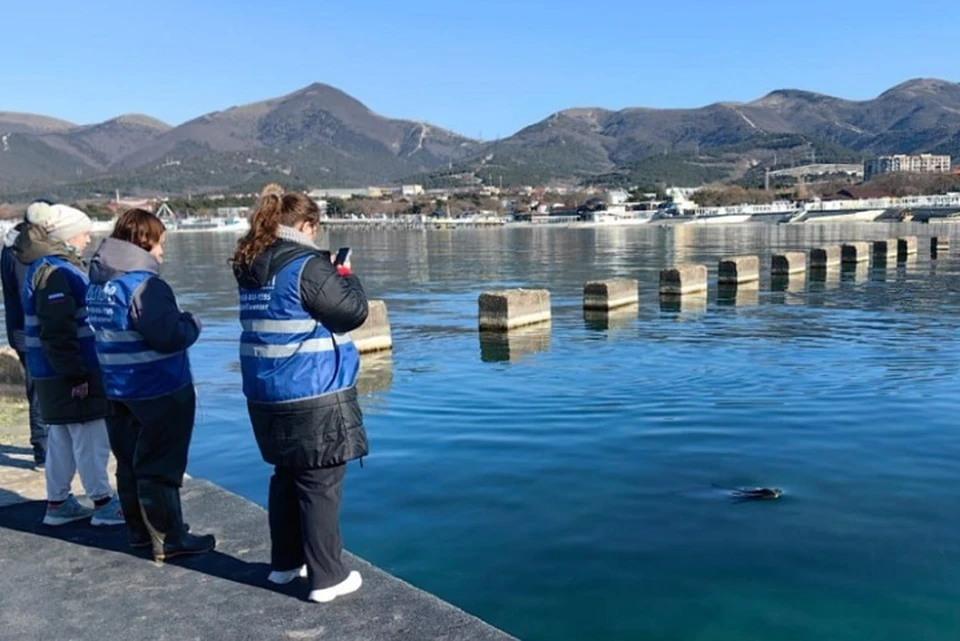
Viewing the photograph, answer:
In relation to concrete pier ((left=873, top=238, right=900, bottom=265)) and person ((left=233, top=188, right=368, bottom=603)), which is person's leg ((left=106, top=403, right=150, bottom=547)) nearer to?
person ((left=233, top=188, right=368, bottom=603))

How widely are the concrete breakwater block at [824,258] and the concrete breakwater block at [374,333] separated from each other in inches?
876

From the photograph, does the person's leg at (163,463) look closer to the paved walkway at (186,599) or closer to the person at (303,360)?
the paved walkway at (186,599)

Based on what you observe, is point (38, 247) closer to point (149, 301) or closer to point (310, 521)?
point (149, 301)

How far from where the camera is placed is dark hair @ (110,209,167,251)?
187 inches

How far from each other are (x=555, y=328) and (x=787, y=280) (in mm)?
13373

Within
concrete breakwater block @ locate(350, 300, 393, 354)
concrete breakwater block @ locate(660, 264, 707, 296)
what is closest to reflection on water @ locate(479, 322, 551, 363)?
concrete breakwater block @ locate(350, 300, 393, 354)

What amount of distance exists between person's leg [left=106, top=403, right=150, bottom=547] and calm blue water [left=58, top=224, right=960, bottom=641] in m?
1.65

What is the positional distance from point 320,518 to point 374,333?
11.4 m

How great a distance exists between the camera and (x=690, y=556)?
230 inches

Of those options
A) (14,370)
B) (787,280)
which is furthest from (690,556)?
(787,280)

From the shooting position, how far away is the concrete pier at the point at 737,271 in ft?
86.9

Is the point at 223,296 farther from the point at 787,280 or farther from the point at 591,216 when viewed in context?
the point at 591,216

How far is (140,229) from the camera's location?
4.77m

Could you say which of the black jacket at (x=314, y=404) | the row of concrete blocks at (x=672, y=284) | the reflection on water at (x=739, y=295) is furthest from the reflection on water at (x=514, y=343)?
the black jacket at (x=314, y=404)
